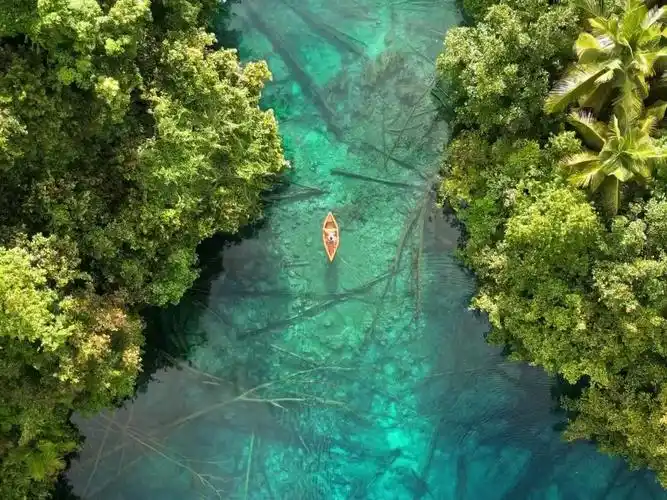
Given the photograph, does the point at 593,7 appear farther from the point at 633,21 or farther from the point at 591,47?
the point at 591,47

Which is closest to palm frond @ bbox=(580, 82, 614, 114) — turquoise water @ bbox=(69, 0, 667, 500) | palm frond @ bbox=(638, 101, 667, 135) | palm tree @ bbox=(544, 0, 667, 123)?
palm tree @ bbox=(544, 0, 667, 123)

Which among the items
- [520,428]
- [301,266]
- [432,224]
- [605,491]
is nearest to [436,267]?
[432,224]

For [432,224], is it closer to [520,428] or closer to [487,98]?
[487,98]

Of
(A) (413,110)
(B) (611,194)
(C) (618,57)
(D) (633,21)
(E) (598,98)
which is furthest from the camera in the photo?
(A) (413,110)

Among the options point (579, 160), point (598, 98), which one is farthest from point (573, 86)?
point (579, 160)

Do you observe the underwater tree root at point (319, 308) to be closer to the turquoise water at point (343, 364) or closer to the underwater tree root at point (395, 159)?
the turquoise water at point (343, 364)

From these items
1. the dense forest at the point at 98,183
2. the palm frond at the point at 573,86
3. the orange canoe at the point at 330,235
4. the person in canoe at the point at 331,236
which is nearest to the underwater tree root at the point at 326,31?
the dense forest at the point at 98,183
